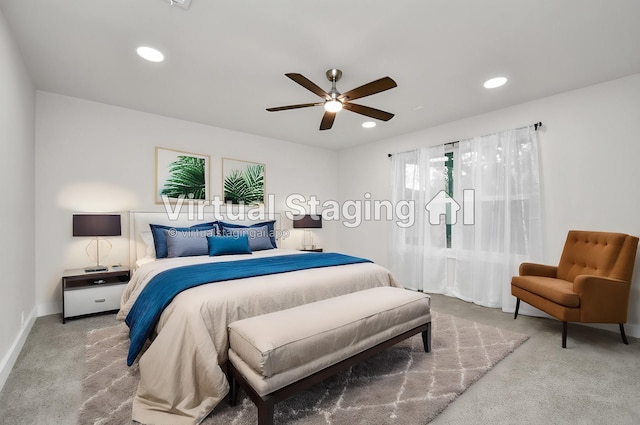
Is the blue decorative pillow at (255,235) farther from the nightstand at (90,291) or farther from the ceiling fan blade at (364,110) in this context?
the ceiling fan blade at (364,110)

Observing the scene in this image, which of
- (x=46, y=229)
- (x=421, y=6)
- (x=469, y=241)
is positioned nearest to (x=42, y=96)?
(x=46, y=229)

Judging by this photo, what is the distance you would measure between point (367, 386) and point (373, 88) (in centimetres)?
227

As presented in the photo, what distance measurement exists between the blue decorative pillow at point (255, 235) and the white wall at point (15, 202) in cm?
198

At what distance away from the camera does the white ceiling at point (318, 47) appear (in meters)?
2.02

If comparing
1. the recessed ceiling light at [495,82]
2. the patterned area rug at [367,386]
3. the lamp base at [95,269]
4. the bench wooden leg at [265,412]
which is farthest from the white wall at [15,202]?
the recessed ceiling light at [495,82]

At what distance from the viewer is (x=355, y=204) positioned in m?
5.82

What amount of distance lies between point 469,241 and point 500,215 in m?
0.55

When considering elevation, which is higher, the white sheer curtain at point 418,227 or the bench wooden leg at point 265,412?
the white sheer curtain at point 418,227

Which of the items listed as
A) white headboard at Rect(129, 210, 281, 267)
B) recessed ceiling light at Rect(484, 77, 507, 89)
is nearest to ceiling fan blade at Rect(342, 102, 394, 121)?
recessed ceiling light at Rect(484, 77, 507, 89)

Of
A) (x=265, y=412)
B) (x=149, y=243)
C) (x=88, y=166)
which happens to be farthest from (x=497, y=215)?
(x=88, y=166)

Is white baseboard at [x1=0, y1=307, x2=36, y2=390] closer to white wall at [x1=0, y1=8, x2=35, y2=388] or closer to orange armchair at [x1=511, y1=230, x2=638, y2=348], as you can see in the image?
white wall at [x1=0, y1=8, x2=35, y2=388]

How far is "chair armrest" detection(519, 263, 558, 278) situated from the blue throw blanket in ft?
6.16

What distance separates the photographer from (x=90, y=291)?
129 inches

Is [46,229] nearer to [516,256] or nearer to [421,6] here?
[421,6]
